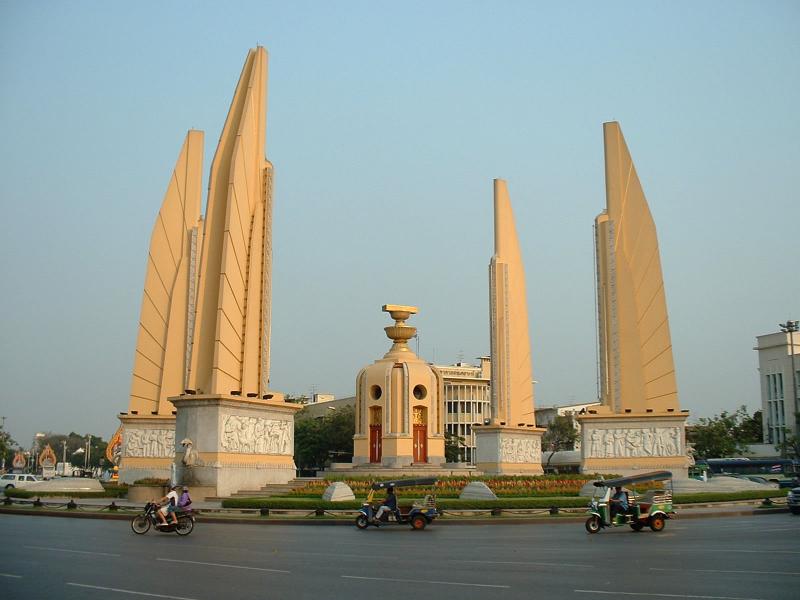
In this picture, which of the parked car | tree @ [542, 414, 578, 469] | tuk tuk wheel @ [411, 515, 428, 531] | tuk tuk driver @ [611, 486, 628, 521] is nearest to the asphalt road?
tuk tuk driver @ [611, 486, 628, 521]

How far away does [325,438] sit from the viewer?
6309 centimetres

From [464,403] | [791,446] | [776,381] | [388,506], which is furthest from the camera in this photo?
[464,403]

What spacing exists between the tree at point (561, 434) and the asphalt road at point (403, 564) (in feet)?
181

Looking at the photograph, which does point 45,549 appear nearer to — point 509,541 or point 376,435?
point 509,541

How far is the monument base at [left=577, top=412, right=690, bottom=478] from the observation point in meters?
31.8

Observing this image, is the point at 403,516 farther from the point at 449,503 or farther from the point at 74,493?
the point at 74,493

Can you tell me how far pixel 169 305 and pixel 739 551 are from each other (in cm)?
2980

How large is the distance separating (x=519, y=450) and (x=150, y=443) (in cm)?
1653

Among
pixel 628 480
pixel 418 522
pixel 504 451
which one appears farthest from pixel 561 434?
pixel 628 480

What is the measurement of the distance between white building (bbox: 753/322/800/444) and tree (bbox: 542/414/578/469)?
16.1m

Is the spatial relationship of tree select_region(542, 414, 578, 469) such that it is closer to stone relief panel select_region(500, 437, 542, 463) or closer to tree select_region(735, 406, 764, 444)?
tree select_region(735, 406, 764, 444)

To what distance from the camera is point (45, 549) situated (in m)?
13.7

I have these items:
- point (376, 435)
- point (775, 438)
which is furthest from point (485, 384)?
point (376, 435)

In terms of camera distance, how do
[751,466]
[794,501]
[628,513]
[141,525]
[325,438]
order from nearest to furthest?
[628,513] → [141,525] → [794,501] → [751,466] → [325,438]
